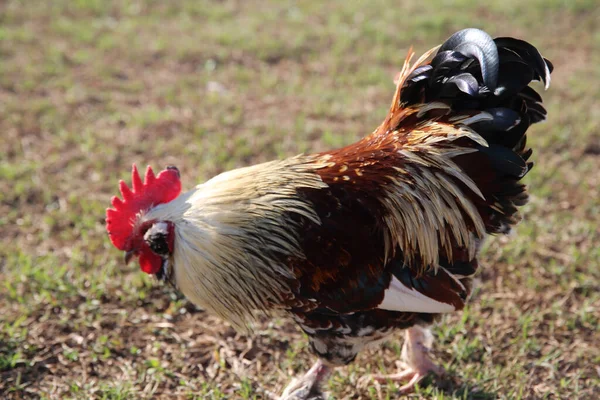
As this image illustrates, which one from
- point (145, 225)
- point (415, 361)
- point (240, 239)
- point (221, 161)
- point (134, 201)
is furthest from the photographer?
point (221, 161)

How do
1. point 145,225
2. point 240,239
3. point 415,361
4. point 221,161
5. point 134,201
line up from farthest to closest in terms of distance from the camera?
point 221,161 → point 415,361 → point 134,201 → point 145,225 → point 240,239

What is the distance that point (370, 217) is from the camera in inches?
111

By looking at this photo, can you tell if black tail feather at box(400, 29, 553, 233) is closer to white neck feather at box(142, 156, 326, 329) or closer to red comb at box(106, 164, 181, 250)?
white neck feather at box(142, 156, 326, 329)

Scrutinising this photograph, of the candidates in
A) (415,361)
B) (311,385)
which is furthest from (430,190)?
(311,385)

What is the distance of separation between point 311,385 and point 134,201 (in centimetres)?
130

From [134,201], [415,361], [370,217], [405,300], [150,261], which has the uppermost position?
[134,201]

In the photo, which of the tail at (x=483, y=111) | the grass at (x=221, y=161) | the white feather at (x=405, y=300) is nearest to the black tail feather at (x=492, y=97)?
the tail at (x=483, y=111)

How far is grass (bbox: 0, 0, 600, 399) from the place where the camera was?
341cm

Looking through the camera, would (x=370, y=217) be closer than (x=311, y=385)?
Yes

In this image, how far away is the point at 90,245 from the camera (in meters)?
4.29

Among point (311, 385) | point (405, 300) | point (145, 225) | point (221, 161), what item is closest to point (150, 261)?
point (145, 225)

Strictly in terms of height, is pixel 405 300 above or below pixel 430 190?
below

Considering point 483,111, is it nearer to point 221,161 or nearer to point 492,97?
point 492,97

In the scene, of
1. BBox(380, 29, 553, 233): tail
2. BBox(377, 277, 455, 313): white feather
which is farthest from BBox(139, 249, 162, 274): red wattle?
BBox(380, 29, 553, 233): tail
